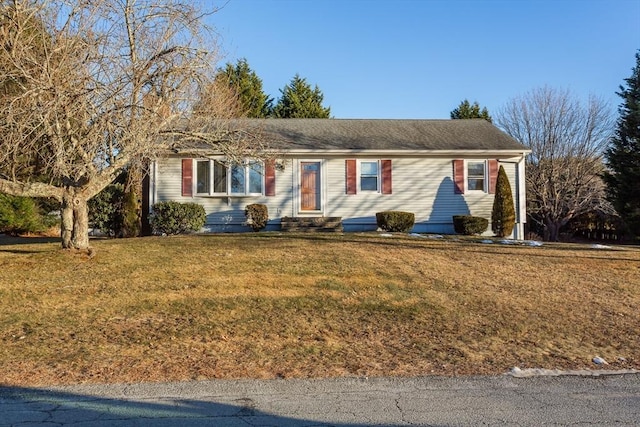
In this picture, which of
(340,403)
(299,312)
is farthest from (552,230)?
(340,403)

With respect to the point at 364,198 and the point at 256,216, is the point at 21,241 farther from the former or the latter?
the point at 364,198

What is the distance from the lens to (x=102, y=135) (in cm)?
838

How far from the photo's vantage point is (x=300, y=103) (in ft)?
112

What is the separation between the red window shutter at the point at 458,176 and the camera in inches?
701

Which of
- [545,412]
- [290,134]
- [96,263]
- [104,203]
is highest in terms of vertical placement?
[290,134]

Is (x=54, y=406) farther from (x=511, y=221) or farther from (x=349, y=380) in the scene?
(x=511, y=221)

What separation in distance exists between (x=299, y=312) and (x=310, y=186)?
10773mm

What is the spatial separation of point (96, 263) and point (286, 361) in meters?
5.60

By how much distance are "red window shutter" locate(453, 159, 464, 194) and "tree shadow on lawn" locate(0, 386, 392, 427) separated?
48.5ft

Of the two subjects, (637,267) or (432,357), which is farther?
(637,267)

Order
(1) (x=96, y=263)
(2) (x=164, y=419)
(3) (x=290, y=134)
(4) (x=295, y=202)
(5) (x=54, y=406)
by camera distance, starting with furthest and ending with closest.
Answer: (3) (x=290, y=134), (4) (x=295, y=202), (1) (x=96, y=263), (5) (x=54, y=406), (2) (x=164, y=419)

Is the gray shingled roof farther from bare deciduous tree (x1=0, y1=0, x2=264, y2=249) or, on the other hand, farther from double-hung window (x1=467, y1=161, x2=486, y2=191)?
bare deciduous tree (x1=0, y1=0, x2=264, y2=249)

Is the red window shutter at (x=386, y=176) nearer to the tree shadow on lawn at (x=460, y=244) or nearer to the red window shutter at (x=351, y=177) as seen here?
the red window shutter at (x=351, y=177)

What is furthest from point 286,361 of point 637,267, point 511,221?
point 511,221
